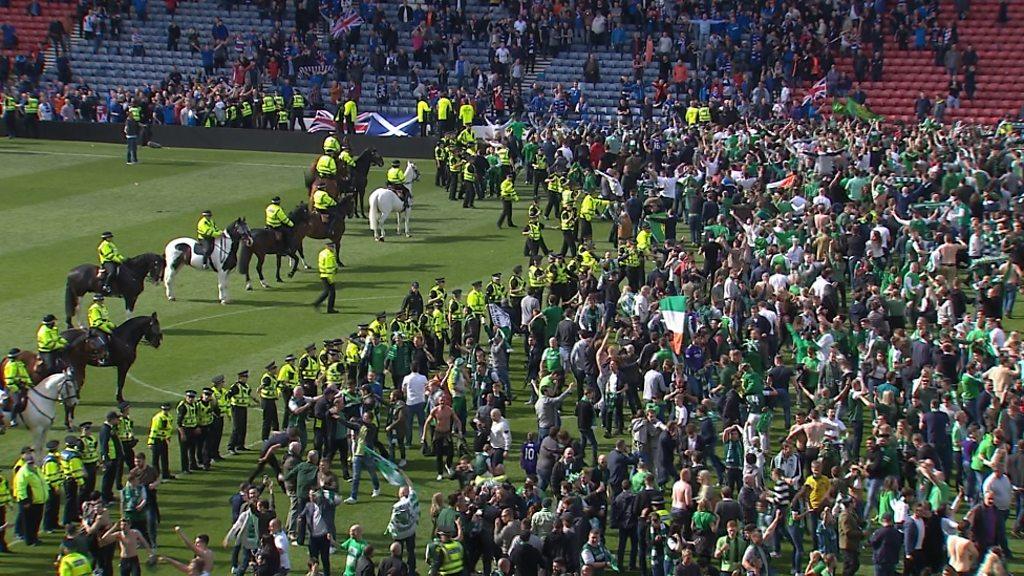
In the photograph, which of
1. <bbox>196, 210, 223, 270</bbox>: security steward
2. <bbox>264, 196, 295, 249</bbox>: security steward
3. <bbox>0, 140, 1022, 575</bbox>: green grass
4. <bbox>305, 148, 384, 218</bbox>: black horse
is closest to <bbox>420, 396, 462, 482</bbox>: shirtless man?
<bbox>0, 140, 1022, 575</bbox>: green grass

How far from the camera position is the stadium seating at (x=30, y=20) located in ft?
210

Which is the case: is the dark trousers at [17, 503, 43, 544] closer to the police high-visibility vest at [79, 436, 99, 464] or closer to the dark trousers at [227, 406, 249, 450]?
the police high-visibility vest at [79, 436, 99, 464]

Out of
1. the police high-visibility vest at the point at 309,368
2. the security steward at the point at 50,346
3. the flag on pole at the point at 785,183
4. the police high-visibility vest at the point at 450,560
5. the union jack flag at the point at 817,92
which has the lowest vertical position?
the police high-visibility vest at the point at 450,560

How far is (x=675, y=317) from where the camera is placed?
28.3m

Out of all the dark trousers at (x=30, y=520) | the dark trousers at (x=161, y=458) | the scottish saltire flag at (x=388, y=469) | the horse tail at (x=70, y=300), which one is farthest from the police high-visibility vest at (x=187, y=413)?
the horse tail at (x=70, y=300)

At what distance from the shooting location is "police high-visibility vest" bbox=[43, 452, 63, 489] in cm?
2248

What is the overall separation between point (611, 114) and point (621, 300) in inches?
1077

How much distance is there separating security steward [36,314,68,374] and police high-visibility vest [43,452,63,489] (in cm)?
397

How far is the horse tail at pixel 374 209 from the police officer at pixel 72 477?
18.4 metres

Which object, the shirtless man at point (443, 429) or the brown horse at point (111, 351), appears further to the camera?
the brown horse at point (111, 351)

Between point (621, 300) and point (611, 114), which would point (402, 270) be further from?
point (611, 114)

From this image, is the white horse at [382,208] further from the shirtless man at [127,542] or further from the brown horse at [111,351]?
the shirtless man at [127,542]

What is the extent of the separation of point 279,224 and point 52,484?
14.4 m

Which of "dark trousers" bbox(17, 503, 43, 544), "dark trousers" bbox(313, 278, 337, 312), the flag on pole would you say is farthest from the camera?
the flag on pole
